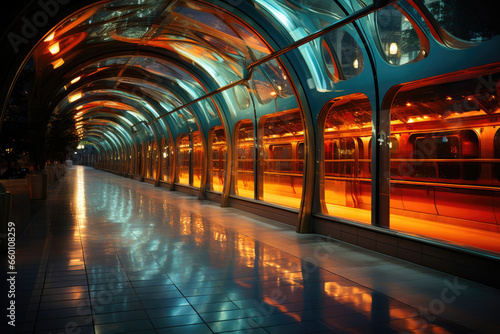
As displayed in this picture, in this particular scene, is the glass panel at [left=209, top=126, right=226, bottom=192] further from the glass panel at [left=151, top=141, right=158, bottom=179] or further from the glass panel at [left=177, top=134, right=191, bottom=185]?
the glass panel at [left=151, top=141, right=158, bottom=179]

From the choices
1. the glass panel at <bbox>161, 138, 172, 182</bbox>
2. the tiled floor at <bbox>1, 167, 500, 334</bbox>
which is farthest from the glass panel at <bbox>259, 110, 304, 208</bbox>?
the glass panel at <bbox>161, 138, 172, 182</bbox>

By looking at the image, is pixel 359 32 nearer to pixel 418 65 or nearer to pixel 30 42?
pixel 418 65

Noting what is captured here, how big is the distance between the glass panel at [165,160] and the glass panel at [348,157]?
546 inches

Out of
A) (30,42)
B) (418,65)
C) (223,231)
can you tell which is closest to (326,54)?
(418,65)

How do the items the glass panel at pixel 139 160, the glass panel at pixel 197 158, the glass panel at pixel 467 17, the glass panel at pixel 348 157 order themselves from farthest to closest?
1. the glass panel at pixel 139 160
2. the glass panel at pixel 197 158
3. the glass panel at pixel 348 157
4. the glass panel at pixel 467 17

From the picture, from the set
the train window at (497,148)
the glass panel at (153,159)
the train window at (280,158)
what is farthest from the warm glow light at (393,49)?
the glass panel at (153,159)

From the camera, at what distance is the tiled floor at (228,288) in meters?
3.78

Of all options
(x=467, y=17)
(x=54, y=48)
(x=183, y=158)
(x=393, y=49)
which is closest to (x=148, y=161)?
(x=183, y=158)

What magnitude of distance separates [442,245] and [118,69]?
13186 mm

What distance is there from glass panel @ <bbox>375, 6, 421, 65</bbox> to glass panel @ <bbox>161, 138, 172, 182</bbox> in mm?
17068

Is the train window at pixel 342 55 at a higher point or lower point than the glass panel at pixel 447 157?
higher

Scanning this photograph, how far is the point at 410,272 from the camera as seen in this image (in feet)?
18.6

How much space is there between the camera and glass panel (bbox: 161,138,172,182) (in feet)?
75.1

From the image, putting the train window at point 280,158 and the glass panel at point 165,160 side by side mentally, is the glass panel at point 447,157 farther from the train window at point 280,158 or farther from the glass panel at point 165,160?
the glass panel at point 165,160
